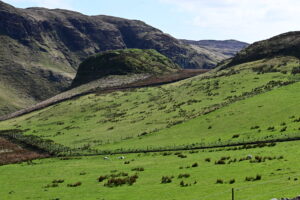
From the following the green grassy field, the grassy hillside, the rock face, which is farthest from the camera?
the rock face

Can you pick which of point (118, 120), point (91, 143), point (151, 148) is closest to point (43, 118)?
point (118, 120)

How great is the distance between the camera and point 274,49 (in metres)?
154

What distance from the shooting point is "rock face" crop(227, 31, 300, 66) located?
476 ft

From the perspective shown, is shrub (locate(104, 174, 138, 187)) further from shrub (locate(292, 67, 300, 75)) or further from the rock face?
the rock face

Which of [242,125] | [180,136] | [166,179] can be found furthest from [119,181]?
[242,125]

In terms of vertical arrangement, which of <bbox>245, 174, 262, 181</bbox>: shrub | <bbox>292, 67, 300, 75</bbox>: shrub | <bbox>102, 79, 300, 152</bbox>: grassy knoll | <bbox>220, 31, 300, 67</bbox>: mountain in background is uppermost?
<bbox>220, 31, 300, 67</bbox>: mountain in background

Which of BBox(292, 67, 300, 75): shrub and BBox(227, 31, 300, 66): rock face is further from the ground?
BBox(227, 31, 300, 66): rock face

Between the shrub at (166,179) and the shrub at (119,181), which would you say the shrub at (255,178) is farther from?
the shrub at (119,181)

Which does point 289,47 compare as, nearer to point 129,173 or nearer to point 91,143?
point 91,143

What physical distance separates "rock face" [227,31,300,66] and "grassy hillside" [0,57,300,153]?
26.2ft

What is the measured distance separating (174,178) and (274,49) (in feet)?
413

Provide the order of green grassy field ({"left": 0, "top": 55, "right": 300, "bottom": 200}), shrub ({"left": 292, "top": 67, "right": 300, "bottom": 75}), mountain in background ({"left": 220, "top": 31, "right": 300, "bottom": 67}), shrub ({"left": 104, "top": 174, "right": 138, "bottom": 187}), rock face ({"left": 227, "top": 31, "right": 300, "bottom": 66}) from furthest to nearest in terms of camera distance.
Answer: rock face ({"left": 227, "top": 31, "right": 300, "bottom": 66}) → mountain in background ({"left": 220, "top": 31, "right": 300, "bottom": 67}) → shrub ({"left": 292, "top": 67, "right": 300, "bottom": 75}) → shrub ({"left": 104, "top": 174, "right": 138, "bottom": 187}) → green grassy field ({"left": 0, "top": 55, "right": 300, "bottom": 200})

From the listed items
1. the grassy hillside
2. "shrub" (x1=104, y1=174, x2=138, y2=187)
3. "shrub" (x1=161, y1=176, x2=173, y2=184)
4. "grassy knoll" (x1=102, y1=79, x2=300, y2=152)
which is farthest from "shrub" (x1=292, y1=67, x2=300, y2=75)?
"shrub" (x1=104, y1=174, x2=138, y2=187)

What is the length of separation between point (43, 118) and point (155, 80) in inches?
2469
